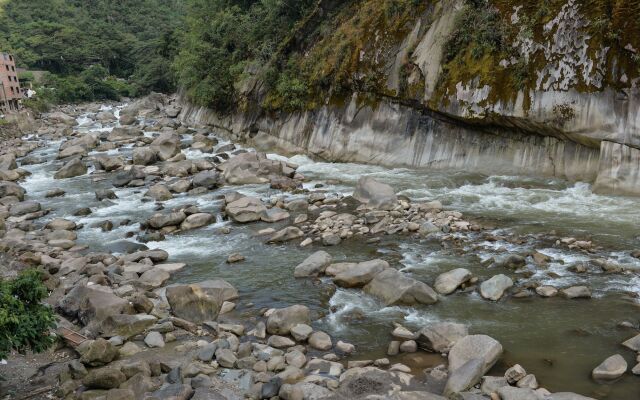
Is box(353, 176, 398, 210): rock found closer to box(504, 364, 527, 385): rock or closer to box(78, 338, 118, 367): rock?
box(504, 364, 527, 385): rock

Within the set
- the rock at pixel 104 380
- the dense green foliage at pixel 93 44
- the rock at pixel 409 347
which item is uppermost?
the dense green foliage at pixel 93 44

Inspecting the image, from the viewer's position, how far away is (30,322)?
7.66 metres

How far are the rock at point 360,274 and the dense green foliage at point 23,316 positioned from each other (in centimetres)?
639

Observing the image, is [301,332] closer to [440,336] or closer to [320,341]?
[320,341]

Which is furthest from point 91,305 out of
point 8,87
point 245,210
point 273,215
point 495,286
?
point 8,87

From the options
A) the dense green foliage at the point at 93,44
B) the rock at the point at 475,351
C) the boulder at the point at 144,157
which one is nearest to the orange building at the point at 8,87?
Answer: the dense green foliage at the point at 93,44

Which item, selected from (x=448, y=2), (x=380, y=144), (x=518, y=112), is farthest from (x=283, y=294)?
(x=448, y=2)

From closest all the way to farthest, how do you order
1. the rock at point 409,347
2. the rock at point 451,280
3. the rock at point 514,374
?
the rock at point 514,374 → the rock at point 409,347 → the rock at point 451,280

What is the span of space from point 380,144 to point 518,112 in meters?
6.90

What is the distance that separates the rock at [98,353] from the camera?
9352 millimetres

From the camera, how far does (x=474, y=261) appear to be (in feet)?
43.4

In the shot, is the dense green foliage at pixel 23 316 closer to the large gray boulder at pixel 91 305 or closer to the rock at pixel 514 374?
the large gray boulder at pixel 91 305

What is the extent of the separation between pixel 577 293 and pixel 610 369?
113 inches

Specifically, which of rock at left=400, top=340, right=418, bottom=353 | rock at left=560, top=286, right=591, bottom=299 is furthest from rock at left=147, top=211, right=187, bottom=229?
rock at left=560, top=286, right=591, bottom=299
